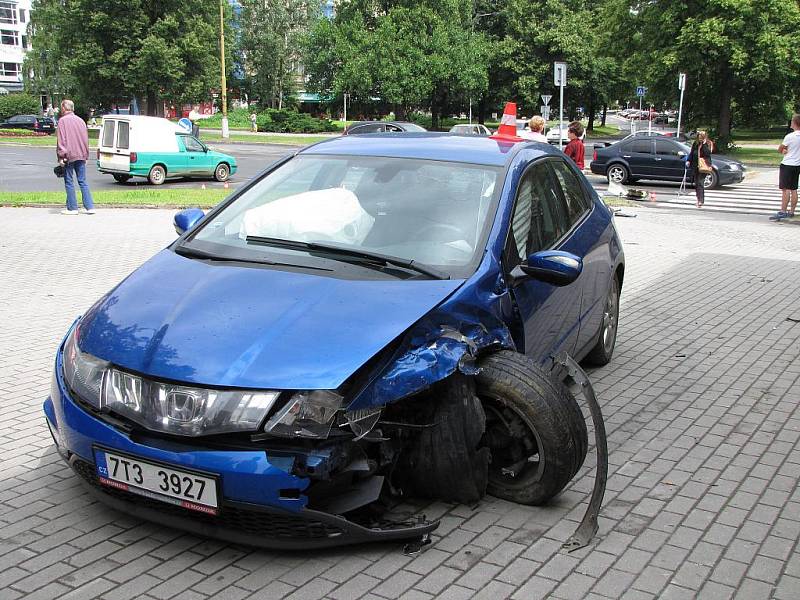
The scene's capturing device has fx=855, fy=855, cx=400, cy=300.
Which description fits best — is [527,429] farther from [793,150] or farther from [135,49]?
[135,49]

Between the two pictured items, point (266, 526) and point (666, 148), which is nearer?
point (266, 526)

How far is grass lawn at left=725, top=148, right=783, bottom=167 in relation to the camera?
1441 inches

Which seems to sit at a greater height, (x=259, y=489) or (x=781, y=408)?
(x=259, y=489)

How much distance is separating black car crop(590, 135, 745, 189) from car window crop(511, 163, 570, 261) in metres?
20.6

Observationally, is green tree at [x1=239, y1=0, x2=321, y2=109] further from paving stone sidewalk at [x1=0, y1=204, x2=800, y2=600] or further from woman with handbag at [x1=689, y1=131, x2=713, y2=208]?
Result: paving stone sidewalk at [x1=0, y1=204, x2=800, y2=600]

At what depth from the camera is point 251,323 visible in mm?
3541

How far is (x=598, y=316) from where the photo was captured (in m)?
5.99

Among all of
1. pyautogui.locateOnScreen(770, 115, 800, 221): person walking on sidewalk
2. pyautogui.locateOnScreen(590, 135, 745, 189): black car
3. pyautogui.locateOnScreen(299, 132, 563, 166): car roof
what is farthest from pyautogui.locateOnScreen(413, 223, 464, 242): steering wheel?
pyautogui.locateOnScreen(590, 135, 745, 189): black car

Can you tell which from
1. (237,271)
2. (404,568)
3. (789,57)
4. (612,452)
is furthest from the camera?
(789,57)

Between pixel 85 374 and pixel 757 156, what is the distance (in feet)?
135

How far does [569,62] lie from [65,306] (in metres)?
62.6

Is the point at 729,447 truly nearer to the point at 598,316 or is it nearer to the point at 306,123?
the point at 598,316

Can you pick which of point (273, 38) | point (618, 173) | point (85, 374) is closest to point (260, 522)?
point (85, 374)

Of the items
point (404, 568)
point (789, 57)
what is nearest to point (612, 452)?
point (404, 568)
